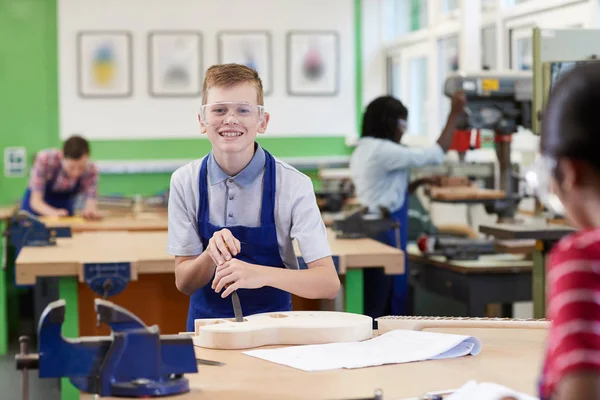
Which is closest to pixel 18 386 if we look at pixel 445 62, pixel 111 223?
pixel 111 223

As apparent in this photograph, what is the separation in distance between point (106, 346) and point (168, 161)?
734 centimetres

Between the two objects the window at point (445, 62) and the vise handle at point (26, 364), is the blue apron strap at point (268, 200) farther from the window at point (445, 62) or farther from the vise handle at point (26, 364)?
the window at point (445, 62)

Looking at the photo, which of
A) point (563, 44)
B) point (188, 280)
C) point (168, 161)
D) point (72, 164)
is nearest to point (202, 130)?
point (188, 280)

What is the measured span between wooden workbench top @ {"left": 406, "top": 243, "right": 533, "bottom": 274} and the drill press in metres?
0.49

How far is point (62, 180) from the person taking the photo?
683 cm

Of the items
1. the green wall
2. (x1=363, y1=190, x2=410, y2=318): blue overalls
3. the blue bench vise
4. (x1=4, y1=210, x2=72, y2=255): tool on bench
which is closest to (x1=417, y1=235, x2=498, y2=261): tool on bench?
(x1=363, y1=190, x2=410, y2=318): blue overalls

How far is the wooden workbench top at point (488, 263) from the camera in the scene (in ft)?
15.8

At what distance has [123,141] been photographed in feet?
28.8

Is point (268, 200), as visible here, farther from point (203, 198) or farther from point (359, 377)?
point (359, 377)

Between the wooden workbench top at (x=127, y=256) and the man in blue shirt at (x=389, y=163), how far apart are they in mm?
1058

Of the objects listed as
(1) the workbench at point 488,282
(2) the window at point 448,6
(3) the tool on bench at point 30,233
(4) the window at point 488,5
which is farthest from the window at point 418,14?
(3) the tool on bench at point 30,233

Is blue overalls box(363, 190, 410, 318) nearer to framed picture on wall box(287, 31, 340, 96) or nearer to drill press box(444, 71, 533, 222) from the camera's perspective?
drill press box(444, 71, 533, 222)

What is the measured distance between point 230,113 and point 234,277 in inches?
20.5

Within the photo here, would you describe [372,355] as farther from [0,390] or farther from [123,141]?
[123,141]
